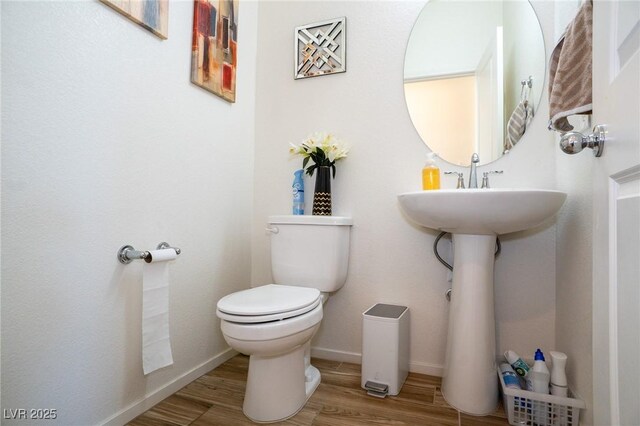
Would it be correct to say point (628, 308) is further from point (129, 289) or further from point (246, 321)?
point (129, 289)

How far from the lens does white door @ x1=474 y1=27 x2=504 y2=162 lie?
143 cm

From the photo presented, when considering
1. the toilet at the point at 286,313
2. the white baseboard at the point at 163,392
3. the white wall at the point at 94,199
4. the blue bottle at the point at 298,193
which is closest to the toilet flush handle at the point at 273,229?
the toilet at the point at 286,313

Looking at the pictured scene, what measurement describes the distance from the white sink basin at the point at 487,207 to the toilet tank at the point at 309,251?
442 millimetres

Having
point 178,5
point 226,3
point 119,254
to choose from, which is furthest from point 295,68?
point 119,254

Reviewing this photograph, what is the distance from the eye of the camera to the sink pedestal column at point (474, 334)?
3.90 ft

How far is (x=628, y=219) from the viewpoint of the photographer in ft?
1.59

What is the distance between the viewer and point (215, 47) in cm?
151

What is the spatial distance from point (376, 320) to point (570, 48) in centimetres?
114

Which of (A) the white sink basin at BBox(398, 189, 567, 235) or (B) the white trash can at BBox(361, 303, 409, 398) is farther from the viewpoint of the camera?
(B) the white trash can at BBox(361, 303, 409, 398)

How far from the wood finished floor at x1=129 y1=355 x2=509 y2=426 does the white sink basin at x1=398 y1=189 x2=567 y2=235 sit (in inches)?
27.6

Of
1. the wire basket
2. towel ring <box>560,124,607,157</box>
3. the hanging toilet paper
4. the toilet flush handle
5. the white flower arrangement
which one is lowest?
the wire basket

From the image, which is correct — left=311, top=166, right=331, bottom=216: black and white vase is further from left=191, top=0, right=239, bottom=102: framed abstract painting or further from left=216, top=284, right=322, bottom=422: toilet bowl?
left=191, top=0, right=239, bottom=102: framed abstract painting

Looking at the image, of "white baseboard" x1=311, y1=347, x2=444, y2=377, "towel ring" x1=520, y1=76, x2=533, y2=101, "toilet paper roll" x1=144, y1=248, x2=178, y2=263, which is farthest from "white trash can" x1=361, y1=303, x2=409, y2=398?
"towel ring" x1=520, y1=76, x2=533, y2=101

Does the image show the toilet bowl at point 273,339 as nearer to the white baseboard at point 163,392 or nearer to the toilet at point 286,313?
the toilet at point 286,313
